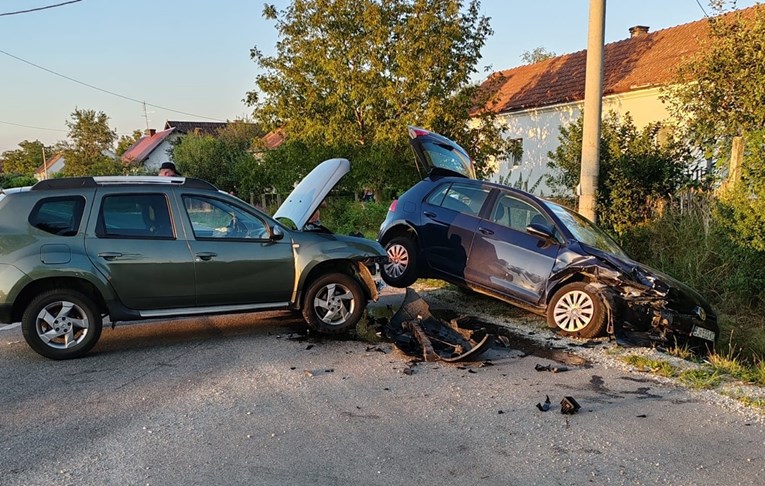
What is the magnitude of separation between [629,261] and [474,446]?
3.97m

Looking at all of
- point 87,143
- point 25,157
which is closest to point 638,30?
point 87,143

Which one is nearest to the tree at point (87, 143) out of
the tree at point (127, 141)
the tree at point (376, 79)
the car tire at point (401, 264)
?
the tree at point (127, 141)

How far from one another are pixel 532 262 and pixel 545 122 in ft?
51.6

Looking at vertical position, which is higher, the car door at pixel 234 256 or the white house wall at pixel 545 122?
the white house wall at pixel 545 122

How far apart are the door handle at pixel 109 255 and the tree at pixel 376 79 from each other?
1044 centimetres

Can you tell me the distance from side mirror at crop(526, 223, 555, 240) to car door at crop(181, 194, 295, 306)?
299 cm

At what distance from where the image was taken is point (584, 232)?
742cm

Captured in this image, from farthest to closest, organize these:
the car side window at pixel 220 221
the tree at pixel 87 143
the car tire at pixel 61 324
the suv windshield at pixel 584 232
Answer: the tree at pixel 87 143, the suv windshield at pixel 584 232, the car side window at pixel 220 221, the car tire at pixel 61 324

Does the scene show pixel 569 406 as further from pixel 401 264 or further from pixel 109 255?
pixel 109 255

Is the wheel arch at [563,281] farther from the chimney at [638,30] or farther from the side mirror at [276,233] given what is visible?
the chimney at [638,30]

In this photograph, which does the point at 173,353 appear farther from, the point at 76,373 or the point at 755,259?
the point at 755,259

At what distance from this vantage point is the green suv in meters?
5.68

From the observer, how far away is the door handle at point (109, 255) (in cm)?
584

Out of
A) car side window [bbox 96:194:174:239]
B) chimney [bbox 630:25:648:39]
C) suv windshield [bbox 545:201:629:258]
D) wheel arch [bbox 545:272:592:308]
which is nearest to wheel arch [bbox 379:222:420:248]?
suv windshield [bbox 545:201:629:258]
